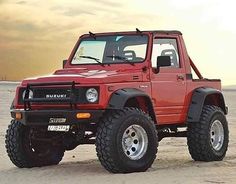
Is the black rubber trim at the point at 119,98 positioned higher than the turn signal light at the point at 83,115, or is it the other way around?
the black rubber trim at the point at 119,98

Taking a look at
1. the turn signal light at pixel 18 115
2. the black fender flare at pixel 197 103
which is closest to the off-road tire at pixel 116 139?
the turn signal light at pixel 18 115

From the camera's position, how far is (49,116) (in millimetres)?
11375

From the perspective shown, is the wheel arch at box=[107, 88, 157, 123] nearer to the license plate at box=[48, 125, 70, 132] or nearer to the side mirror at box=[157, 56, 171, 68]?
the side mirror at box=[157, 56, 171, 68]

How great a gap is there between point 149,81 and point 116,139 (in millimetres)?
1460

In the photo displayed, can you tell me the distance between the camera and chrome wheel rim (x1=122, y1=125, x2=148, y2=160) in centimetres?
1123

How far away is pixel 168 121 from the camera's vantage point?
1244 centimetres

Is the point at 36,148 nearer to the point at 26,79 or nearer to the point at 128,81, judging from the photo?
the point at 26,79

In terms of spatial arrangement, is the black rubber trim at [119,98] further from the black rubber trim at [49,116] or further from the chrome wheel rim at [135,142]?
the chrome wheel rim at [135,142]

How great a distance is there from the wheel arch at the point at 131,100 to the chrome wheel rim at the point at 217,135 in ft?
6.10

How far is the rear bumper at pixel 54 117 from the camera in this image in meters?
10.9

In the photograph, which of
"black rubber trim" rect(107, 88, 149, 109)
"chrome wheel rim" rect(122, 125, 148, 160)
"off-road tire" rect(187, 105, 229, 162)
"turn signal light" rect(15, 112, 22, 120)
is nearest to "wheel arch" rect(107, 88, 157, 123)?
"black rubber trim" rect(107, 88, 149, 109)

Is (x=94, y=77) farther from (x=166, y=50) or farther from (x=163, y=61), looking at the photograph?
(x=166, y=50)

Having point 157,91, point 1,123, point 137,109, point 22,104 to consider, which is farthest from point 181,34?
point 1,123

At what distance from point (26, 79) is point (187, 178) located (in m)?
3.33
